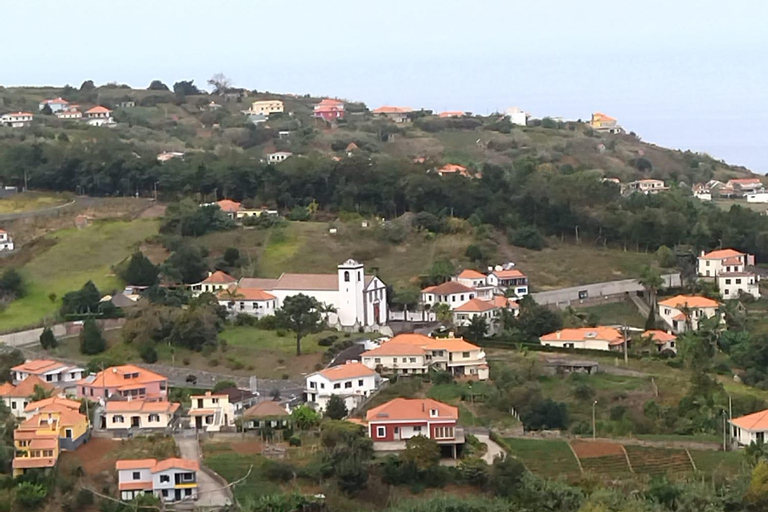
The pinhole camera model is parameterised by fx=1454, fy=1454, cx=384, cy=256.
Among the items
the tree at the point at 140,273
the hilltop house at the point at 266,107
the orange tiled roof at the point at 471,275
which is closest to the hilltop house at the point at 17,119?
the hilltop house at the point at 266,107

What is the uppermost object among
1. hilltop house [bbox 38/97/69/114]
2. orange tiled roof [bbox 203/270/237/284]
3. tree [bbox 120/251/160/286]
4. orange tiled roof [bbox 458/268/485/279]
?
hilltop house [bbox 38/97/69/114]

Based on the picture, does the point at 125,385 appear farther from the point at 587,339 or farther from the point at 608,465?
the point at 587,339

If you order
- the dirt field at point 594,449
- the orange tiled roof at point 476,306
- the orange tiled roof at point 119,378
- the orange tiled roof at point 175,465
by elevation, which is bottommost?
the dirt field at point 594,449

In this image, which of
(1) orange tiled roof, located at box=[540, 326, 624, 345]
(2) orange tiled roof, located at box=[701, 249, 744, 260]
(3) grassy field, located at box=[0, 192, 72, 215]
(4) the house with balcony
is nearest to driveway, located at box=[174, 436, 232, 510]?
(4) the house with balcony

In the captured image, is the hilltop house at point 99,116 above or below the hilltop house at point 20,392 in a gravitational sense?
above

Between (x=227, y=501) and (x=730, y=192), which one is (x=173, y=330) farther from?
(x=730, y=192)

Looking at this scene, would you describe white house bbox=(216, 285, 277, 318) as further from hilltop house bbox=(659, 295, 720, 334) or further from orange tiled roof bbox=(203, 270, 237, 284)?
hilltop house bbox=(659, 295, 720, 334)

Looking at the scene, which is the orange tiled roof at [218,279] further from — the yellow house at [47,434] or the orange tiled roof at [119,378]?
the yellow house at [47,434]

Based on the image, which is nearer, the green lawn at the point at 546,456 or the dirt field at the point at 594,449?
the green lawn at the point at 546,456
